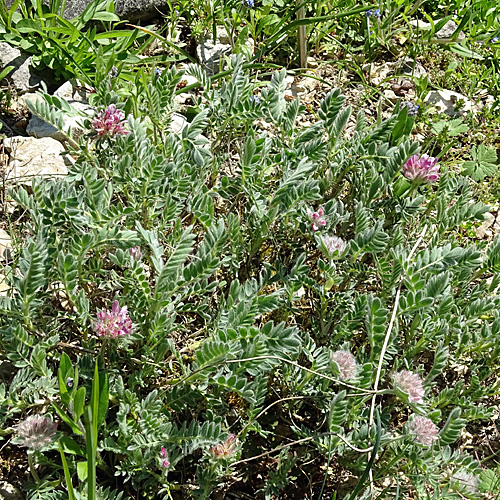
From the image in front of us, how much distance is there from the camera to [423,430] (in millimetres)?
1961

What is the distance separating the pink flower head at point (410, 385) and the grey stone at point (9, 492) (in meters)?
1.19

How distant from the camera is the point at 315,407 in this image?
2303 millimetres

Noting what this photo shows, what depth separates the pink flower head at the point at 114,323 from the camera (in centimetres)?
195

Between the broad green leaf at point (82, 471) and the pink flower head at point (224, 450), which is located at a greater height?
the pink flower head at point (224, 450)

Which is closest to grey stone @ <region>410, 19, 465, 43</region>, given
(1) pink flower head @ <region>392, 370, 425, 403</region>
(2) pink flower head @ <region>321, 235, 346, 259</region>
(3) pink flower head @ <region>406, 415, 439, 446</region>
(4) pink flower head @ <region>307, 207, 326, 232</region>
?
(4) pink flower head @ <region>307, 207, 326, 232</region>

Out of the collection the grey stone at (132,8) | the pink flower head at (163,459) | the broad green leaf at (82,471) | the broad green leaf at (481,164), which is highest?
the grey stone at (132,8)

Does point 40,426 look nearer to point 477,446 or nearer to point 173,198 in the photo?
point 173,198

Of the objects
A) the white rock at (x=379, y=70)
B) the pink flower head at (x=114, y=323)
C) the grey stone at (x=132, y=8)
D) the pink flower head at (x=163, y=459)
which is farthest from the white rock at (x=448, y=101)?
the pink flower head at (x=163, y=459)

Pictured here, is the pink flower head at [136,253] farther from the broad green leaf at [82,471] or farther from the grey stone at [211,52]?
the grey stone at [211,52]

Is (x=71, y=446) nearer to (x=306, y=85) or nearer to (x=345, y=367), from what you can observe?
(x=345, y=367)

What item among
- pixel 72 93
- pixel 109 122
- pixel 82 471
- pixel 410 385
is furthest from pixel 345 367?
pixel 72 93

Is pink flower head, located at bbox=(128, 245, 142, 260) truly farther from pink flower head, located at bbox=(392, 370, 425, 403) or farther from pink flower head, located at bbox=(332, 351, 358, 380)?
pink flower head, located at bbox=(392, 370, 425, 403)

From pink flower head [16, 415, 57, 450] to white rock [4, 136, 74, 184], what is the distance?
130 cm

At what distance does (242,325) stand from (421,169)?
973mm
